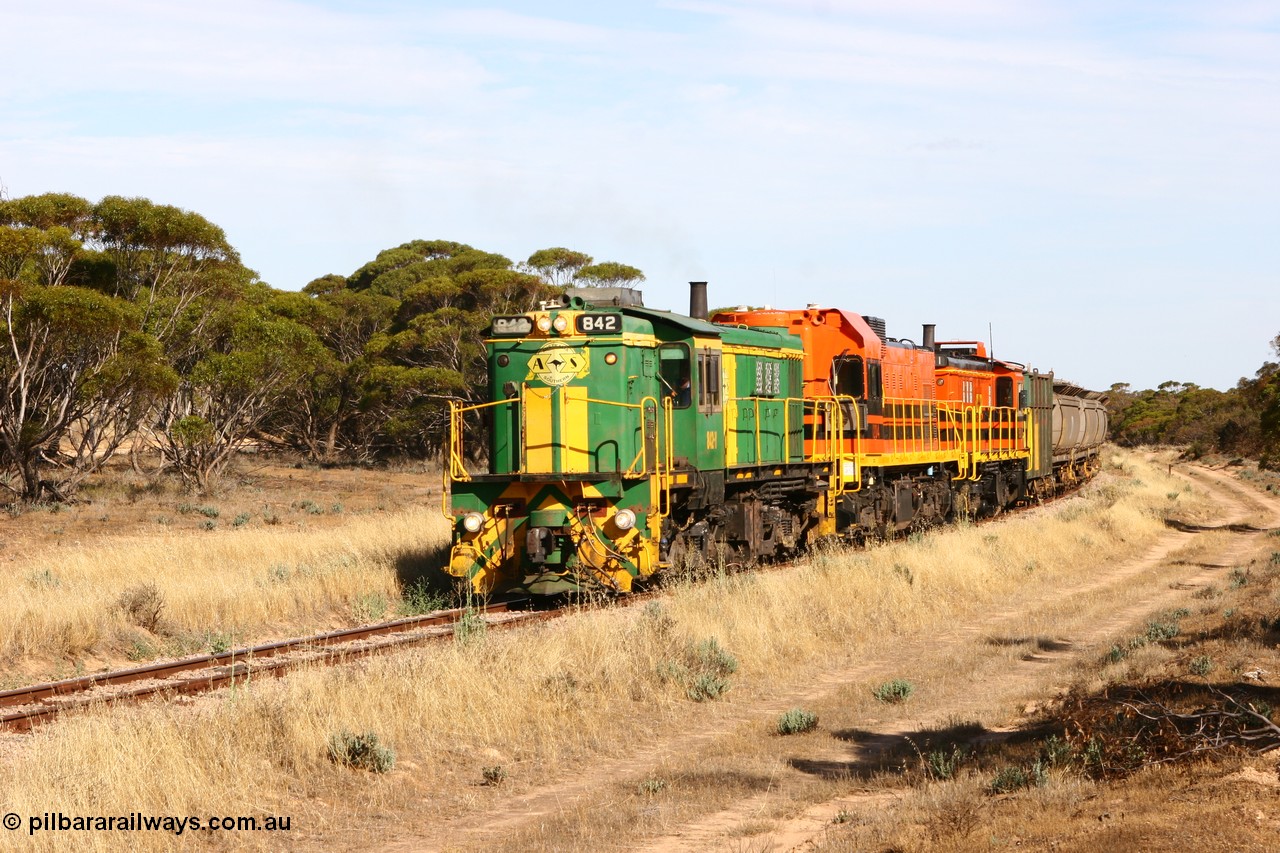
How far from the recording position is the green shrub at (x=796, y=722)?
37.0ft

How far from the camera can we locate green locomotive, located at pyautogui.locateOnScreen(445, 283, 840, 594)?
658 inches

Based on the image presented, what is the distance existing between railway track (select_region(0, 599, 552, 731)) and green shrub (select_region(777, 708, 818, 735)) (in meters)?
4.32

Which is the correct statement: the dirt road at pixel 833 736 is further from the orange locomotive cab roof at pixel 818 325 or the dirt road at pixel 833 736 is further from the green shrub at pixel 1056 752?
the orange locomotive cab roof at pixel 818 325

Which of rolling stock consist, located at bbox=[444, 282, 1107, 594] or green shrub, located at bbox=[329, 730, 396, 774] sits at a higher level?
rolling stock consist, located at bbox=[444, 282, 1107, 594]

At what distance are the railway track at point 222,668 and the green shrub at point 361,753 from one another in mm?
1930

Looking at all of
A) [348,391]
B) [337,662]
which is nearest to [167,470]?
[348,391]

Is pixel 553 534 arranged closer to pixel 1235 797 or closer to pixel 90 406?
pixel 1235 797

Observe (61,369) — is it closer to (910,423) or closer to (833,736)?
(910,423)

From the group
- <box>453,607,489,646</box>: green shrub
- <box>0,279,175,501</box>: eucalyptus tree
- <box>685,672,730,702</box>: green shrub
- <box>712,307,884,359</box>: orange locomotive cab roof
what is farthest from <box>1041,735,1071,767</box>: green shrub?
<box>0,279,175,501</box>: eucalyptus tree

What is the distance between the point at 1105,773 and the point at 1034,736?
6.75ft

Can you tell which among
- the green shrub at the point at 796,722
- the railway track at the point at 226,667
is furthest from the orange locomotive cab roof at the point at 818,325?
the green shrub at the point at 796,722

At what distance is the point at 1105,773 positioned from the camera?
28.0 feet

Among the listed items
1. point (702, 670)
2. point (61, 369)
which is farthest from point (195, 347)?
point (702, 670)

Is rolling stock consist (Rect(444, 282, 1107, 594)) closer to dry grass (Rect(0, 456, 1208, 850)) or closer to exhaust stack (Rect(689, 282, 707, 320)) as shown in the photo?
exhaust stack (Rect(689, 282, 707, 320))
